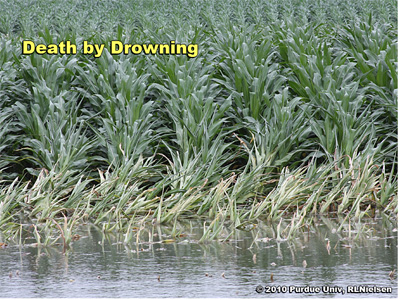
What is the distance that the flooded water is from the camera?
13.8ft

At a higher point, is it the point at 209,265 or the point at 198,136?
the point at 198,136

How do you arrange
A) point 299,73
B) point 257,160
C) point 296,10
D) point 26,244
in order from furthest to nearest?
point 296,10 < point 299,73 < point 257,160 < point 26,244

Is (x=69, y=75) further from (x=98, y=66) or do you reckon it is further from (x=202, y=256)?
(x=202, y=256)

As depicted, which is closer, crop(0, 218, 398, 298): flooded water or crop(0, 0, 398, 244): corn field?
crop(0, 218, 398, 298): flooded water

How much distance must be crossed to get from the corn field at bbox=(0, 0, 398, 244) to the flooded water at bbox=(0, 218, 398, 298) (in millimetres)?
218

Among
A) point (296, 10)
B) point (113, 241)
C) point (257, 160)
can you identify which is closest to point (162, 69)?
point (257, 160)

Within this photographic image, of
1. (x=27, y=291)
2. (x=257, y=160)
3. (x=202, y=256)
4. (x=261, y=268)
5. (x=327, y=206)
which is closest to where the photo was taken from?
(x=27, y=291)

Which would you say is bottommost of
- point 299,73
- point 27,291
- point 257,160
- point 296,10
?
point 27,291

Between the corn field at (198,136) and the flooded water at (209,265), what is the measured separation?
0.22 m

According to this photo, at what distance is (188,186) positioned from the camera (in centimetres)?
658

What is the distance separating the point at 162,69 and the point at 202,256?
4277 mm

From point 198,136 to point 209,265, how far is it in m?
2.89

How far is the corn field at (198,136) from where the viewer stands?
20.7 ft

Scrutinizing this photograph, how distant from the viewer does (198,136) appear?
7426 millimetres
